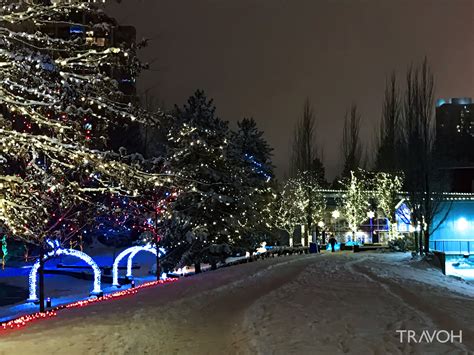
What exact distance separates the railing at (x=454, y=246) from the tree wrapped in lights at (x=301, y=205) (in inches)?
424

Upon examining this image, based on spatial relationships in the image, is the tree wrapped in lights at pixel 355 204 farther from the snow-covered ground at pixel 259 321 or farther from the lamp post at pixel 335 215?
the snow-covered ground at pixel 259 321

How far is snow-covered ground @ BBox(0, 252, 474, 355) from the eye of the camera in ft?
26.1

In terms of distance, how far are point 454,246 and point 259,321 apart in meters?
39.5

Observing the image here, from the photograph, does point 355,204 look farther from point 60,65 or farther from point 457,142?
point 60,65

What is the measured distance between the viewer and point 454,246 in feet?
147

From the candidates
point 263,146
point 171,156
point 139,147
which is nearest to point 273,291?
point 171,156

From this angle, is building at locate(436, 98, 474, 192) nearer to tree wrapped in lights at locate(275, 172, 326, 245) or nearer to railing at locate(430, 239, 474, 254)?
railing at locate(430, 239, 474, 254)

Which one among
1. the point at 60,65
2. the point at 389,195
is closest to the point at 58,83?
the point at 60,65

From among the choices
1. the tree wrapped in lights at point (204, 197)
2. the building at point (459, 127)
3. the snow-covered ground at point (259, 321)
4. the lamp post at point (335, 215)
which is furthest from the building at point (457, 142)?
the snow-covered ground at point (259, 321)

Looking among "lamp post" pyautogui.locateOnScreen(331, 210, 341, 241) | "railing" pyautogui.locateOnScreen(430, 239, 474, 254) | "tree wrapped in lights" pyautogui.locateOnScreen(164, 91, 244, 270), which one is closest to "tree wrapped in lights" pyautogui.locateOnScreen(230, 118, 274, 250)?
"tree wrapped in lights" pyautogui.locateOnScreen(164, 91, 244, 270)

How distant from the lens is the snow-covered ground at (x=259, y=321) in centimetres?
796

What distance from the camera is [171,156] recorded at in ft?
82.5

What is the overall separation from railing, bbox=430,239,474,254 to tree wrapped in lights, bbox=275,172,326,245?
10.8 metres

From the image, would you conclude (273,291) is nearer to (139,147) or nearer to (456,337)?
(456,337)
